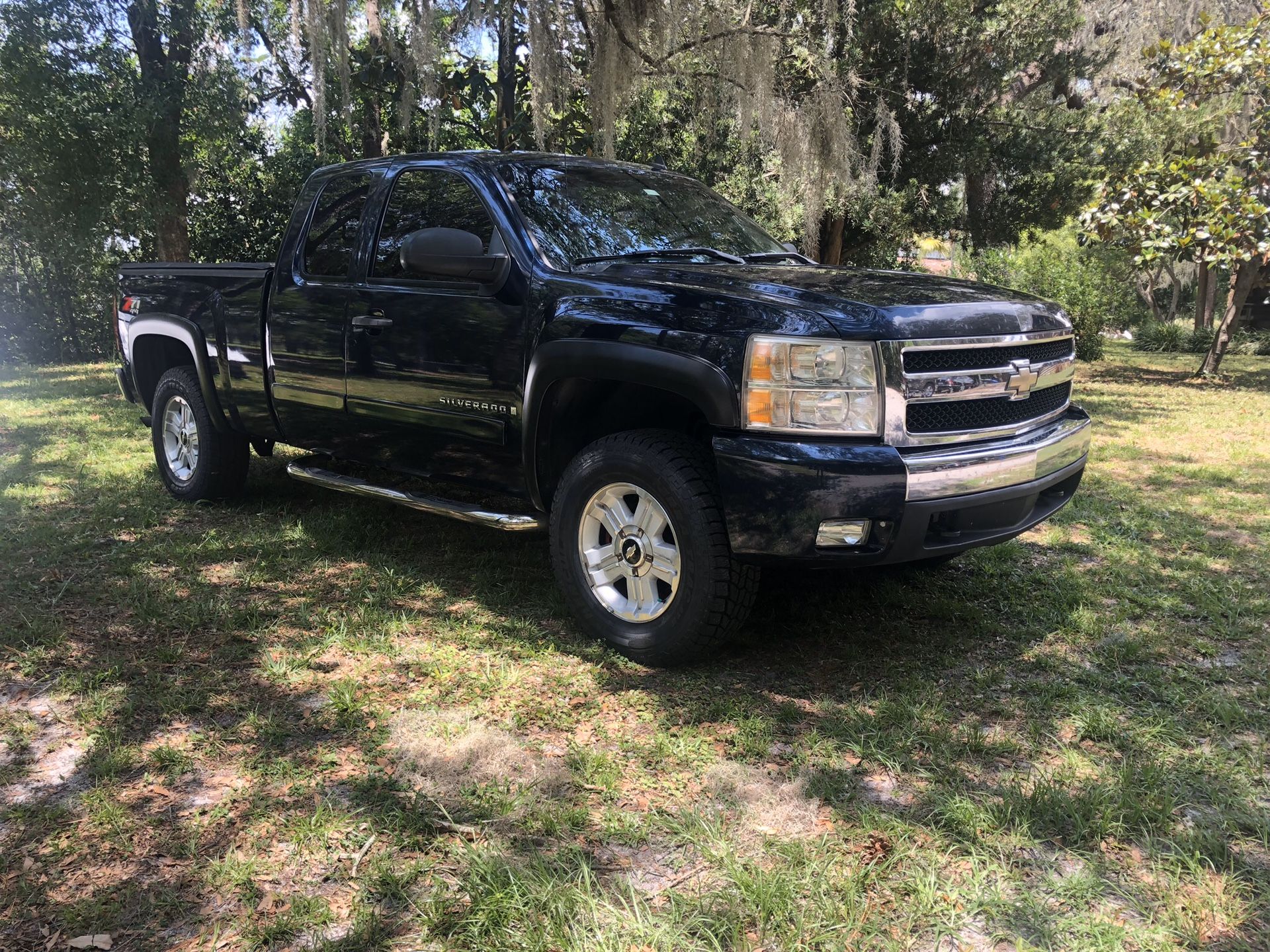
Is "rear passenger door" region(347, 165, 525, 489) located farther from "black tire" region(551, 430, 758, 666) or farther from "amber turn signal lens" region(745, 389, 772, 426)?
"amber turn signal lens" region(745, 389, 772, 426)

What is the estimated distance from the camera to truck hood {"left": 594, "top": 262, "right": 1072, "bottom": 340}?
3121mm

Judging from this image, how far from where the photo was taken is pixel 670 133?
43.7 ft

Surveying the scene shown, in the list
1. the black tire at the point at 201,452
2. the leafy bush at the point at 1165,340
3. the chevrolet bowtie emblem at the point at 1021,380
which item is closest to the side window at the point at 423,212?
the black tire at the point at 201,452

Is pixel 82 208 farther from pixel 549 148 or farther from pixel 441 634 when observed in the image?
pixel 441 634

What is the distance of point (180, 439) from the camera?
584 cm

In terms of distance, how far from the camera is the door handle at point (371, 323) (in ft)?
14.1

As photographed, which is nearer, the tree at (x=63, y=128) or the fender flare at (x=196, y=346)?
the fender flare at (x=196, y=346)

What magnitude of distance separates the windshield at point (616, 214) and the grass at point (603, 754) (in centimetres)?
161

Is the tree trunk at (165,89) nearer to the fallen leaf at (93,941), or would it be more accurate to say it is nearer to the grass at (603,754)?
the grass at (603,754)

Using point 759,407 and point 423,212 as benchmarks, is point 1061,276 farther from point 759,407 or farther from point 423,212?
point 759,407

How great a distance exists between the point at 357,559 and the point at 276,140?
12.1 metres

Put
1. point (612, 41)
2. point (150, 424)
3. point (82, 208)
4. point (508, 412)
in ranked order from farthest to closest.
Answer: point (82, 208) < point (612, 41) < point (150, 424) < point (508, 412)

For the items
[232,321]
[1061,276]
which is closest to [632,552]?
[232,321]

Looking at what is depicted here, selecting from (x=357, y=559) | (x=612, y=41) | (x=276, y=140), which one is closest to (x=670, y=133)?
(x=612, y=41)
